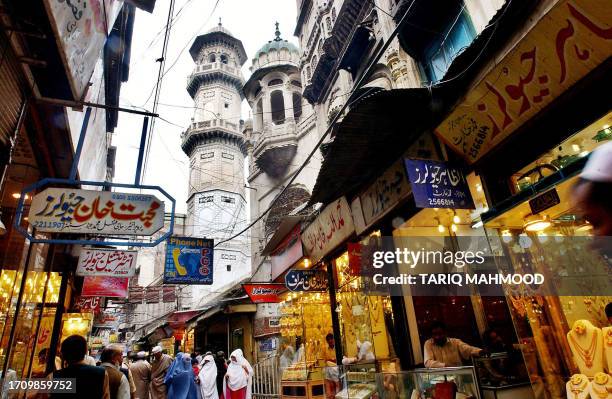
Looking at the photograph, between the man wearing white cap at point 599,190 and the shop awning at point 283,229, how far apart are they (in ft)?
35.3

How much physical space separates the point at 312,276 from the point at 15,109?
8878mm

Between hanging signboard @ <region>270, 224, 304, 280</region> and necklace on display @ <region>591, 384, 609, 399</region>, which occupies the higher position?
hanging signboard @ <region>270, 224, 304, 280</region>

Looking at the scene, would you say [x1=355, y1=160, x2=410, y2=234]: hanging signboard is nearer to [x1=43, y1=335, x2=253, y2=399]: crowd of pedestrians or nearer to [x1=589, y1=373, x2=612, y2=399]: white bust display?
[x1=589, y1=373, x2=612, y2=399]: white bust display

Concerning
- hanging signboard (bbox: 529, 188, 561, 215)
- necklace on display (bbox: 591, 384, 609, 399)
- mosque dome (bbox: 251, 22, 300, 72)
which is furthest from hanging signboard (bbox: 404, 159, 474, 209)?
mosque dome (bbox: 251, 22, 300, 72)

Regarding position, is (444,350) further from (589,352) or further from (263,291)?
(263,291)

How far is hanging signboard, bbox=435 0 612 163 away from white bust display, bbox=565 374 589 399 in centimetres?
334

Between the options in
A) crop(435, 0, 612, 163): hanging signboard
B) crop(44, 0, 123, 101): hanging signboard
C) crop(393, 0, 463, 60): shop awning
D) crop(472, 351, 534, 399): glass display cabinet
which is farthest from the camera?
crop(393, 0, 463, 60): shop awning

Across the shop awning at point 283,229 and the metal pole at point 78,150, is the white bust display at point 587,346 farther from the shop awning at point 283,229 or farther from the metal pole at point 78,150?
the shop awning at point 283,229

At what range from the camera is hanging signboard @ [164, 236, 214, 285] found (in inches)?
458

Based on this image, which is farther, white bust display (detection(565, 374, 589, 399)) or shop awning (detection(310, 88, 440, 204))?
shop awning (detection(310, 88, 440, 204))

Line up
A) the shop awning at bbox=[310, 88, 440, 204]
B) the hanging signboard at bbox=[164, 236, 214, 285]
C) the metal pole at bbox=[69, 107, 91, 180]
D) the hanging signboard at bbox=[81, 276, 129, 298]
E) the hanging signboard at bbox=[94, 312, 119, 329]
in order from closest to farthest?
the metal pole at bbox=[69, 107, 91, 180] → the shop awning at bbox=[310, 88, 440, 204] → the hanging signboard at bbox=[164, 236, 214, 285] → the hanging signboard at bbox=[81, 276, 129, 298] → the hanging signboard at bbox=[94, 312, 119, 329]

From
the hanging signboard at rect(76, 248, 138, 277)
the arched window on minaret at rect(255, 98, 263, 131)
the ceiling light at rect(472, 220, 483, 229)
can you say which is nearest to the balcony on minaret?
the arched window on minaret at rect(255, 98, 263, 131)

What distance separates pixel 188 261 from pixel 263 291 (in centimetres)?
307

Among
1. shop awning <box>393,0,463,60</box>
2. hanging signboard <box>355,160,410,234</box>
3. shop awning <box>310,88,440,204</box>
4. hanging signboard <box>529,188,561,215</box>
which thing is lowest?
hanging signboard <box>529,188,561,215</box>
